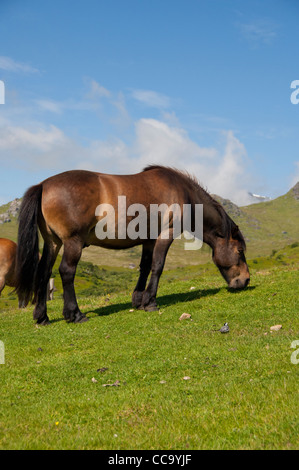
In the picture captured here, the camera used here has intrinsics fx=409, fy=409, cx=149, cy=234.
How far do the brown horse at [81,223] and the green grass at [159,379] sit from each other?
44.1 inches

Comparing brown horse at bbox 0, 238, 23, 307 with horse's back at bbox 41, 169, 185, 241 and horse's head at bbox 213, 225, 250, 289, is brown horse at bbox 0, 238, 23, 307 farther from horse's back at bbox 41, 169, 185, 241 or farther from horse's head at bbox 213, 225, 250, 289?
horse's head at bbox 213, 225, 250, 289

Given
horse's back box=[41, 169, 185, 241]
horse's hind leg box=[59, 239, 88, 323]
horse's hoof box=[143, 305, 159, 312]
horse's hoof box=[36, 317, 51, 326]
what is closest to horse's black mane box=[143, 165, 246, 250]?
horse's back box=[41, 169, 185, 241]

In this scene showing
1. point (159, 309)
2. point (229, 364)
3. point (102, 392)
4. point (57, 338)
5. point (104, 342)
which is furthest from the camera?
point (159, 309)

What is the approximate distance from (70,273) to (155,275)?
291 centimetres

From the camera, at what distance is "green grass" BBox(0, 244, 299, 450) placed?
5.31m

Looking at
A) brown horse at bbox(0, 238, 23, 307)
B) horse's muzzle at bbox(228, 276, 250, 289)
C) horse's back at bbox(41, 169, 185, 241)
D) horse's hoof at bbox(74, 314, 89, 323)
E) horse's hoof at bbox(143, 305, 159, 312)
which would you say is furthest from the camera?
brown horse at bbox(0, 238, 23, 307)

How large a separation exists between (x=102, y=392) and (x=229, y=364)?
2.58m

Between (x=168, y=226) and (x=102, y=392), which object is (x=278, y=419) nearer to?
(x=102, y=392)

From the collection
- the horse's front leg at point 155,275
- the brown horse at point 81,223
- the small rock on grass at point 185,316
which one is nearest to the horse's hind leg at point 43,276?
the brown horse at point 81,223

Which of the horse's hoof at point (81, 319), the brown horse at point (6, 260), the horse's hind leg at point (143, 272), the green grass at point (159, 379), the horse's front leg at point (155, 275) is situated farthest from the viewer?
the brown horse at point (6, 260)

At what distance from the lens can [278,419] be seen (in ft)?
17.8

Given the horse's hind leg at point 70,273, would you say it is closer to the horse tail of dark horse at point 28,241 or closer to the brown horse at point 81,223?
the brown horse at point 81,223

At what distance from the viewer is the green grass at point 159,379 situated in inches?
209
